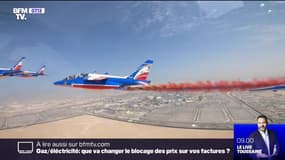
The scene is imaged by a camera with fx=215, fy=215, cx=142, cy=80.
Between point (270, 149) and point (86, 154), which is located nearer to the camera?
point (270, 149)

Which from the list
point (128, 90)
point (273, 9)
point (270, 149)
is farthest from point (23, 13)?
point (270, 149)

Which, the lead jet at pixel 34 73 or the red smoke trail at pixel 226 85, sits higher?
the lead jet at pixel 34 73

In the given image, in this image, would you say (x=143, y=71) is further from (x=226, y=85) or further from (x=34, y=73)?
(x=34, y=73)

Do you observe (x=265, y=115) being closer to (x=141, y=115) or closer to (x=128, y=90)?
(x=141, y=115)

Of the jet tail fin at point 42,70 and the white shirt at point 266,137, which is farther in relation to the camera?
the jet tail fin at point 42,70

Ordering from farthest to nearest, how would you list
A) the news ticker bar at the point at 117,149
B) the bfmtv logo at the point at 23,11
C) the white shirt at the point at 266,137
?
the bfmtv logo at the point at 23,11, the news ticker bar at the point at 117,149, the white shirt at the point at 266,137

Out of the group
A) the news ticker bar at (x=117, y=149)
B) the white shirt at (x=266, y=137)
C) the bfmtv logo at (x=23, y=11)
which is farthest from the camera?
the bfmtv logo at (x=23, y=11)

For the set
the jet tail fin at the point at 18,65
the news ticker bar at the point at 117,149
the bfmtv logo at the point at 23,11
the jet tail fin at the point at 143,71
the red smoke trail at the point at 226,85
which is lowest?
the news ticker bar at the point at 117,149

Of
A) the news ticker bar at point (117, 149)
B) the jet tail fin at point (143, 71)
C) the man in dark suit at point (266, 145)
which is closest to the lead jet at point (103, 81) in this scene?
the jet tail fin at point (143, 71)

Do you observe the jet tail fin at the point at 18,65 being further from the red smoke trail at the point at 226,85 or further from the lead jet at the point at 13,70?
the red smoke trail at the point at 226,85
